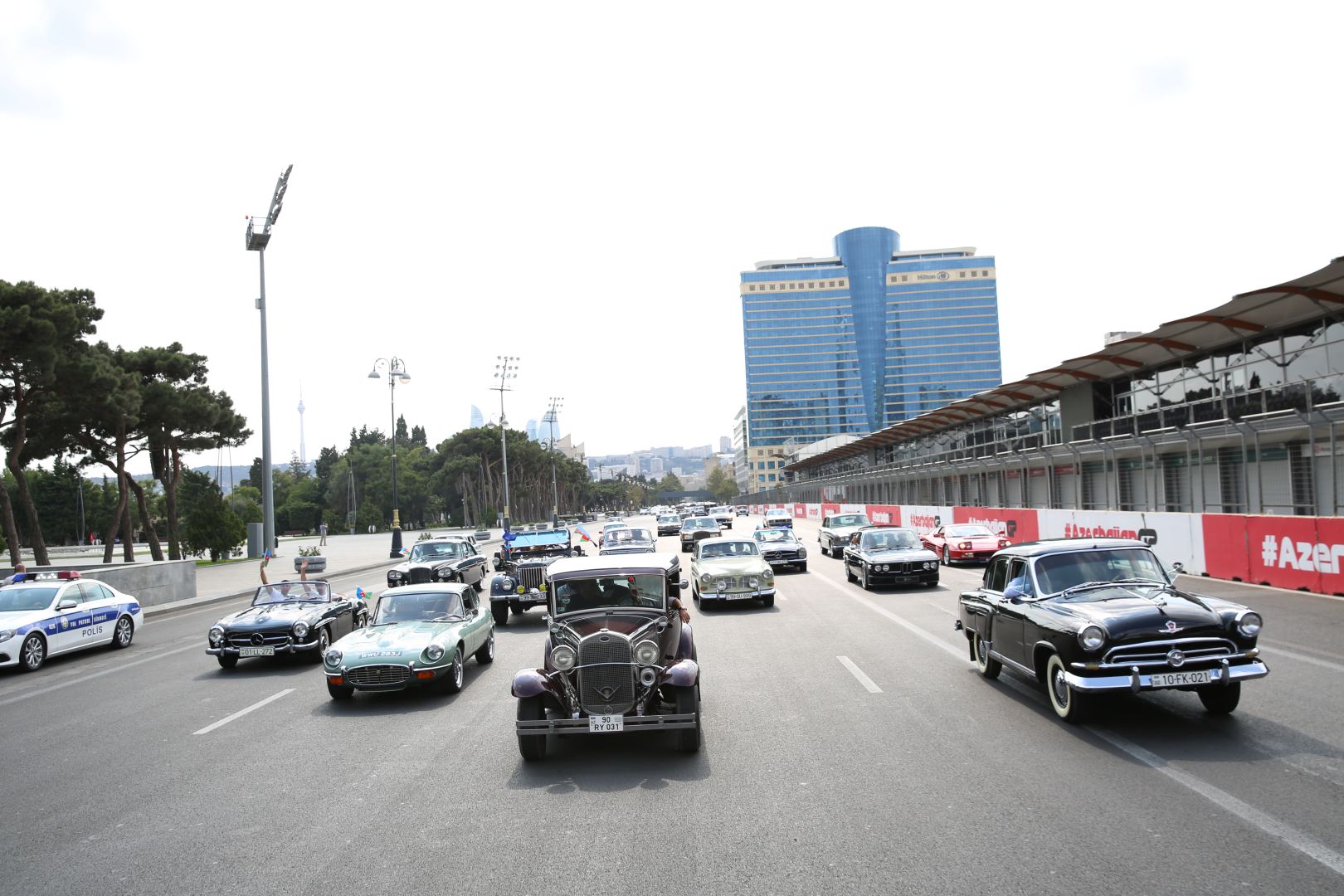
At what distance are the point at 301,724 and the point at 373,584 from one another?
20.6 m

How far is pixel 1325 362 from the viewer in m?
22.6

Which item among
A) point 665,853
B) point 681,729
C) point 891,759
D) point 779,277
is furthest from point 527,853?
point 779,277

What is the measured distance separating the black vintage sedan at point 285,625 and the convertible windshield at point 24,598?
410cm

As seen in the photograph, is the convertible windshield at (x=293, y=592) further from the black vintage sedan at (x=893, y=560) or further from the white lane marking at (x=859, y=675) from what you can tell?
the black vintage sedan at (x=893, y=560)

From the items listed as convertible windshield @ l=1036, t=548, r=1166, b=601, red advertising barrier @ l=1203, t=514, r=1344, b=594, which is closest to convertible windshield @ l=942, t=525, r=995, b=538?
red advertising barrier @ l=1203, t=514, r=1344, b=594

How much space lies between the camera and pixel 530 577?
18.4 metres

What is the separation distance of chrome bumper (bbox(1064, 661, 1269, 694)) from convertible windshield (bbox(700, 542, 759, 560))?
1263 centimetres

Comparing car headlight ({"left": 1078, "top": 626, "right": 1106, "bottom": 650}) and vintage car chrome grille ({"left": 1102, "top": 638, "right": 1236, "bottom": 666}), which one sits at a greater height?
car headlight ({"left": 1078, "top": 626, "right": 1106, "bottom": 650})

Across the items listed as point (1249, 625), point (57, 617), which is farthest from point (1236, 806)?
point (57, 617)

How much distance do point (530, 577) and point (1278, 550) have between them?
14385 mm

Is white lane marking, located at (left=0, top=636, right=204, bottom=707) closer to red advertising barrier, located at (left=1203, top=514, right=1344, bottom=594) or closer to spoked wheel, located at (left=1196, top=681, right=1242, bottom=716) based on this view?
spoked wheel, located at (left=1196, top=681, right=1242, bottom=716)

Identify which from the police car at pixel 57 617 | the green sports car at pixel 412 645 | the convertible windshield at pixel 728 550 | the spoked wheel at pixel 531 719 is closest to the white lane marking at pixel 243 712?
the green sports car at pixel 412 645

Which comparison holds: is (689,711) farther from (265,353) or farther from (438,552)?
(265,353)

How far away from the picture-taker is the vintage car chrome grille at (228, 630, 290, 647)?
1366 centimetres
